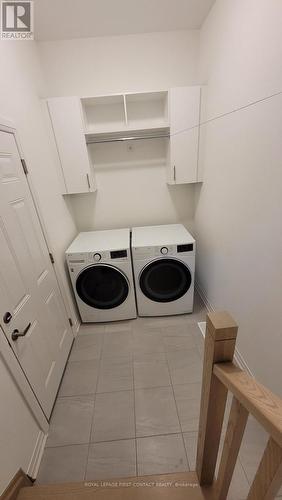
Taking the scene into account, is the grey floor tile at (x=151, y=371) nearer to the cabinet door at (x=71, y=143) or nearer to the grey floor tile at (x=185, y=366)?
the grey floor tile at (x=185, y=366)

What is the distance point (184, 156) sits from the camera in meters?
2.11

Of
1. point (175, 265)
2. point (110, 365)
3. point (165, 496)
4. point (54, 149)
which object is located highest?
point (54, 149)

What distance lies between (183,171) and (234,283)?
1242 millimetres

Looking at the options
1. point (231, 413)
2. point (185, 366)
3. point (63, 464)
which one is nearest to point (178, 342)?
point (185, 366)

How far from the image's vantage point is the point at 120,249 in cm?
199

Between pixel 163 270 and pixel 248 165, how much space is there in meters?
1.20

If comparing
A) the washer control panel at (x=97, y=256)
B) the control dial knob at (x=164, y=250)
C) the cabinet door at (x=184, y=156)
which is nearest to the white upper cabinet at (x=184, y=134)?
the cabinet door at (x=184, y=156)

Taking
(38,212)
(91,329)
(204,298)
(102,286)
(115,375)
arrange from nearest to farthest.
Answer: (38,212), (115,375), (102,286), (91,329), (204,298)

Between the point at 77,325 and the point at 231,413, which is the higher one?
the point at 231,413

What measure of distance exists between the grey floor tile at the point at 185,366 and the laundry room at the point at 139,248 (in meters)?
0.01

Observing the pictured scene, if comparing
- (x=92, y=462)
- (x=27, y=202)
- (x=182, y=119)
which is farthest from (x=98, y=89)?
(x=92, y=462)

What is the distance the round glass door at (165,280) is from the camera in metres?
2.08

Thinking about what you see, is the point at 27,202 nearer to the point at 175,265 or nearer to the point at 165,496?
the point at 175,265

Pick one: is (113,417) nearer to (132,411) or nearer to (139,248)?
(132,411)
